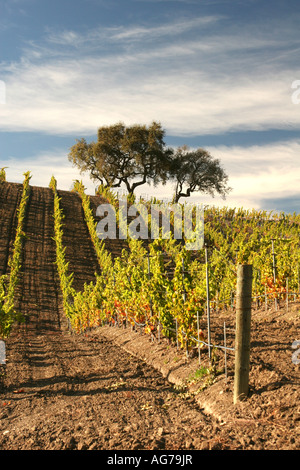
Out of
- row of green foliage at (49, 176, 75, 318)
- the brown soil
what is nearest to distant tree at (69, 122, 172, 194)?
row of green foliage at (49, 176, 75, 318)

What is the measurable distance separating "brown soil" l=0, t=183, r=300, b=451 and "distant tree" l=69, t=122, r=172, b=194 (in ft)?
130

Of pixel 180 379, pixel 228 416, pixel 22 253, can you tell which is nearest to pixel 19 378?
pixel 180 379

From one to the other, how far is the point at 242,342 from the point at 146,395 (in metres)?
1.60

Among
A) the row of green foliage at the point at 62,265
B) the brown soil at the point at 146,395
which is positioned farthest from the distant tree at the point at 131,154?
the brown soil at the point at 146,395

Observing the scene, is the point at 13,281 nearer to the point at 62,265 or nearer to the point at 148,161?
the point at 62,265

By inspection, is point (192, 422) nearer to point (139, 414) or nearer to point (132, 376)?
point (139, 414)

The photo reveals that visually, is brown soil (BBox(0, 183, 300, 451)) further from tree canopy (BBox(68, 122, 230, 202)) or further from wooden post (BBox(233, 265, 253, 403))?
tree canopy (BBox(68, 122, 230, 202))

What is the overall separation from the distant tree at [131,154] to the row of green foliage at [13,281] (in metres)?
15.7

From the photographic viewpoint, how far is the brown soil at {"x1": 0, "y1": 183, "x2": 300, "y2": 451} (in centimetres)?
402

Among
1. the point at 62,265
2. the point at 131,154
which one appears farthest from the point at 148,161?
the point at 62,265

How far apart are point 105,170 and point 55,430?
4624cm

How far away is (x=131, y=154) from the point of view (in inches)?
1932

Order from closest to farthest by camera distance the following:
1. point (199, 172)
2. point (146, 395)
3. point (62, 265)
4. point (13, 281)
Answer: point (146, 395)
point (13, 281)
point (62, 265)
point (199, 172)

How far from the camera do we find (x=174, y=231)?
26.8 metres
